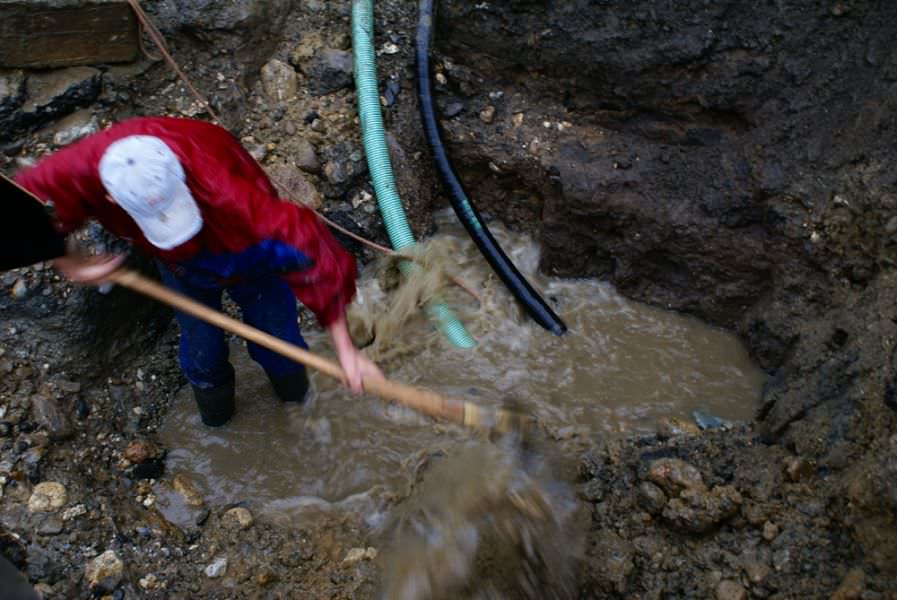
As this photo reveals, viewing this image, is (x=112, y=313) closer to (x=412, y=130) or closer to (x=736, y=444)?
(x=412, y=130)

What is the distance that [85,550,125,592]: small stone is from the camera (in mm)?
2797

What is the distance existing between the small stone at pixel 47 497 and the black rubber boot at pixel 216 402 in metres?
0.65

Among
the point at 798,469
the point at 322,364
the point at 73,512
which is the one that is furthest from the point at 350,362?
the point at 798,469

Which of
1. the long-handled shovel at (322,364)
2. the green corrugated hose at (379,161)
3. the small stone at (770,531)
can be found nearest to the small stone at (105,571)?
the long-handled shovel at (322,364)

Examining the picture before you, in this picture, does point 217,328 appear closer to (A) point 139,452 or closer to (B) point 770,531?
(A) point 139,452

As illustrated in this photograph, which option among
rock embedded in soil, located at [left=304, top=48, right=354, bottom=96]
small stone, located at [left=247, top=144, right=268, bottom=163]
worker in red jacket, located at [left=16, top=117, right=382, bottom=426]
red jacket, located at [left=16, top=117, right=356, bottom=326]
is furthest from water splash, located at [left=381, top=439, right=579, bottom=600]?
rock embedded in soil, located at [left=304, top=48, right=354, bottom=96]

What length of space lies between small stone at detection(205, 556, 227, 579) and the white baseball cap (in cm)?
135

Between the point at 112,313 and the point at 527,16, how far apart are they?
2.61 meters

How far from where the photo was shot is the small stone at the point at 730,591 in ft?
8.56

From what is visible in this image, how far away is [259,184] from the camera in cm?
265

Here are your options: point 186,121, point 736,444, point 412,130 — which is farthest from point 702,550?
point 412,130

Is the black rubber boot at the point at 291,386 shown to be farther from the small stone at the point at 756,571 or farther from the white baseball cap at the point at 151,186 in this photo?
the small stone at the point at 756,571

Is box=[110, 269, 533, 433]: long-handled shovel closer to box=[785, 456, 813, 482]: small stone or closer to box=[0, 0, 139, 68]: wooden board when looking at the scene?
box=[785, 456, 813, 482]: small stone

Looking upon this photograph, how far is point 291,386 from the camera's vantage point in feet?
11.7
